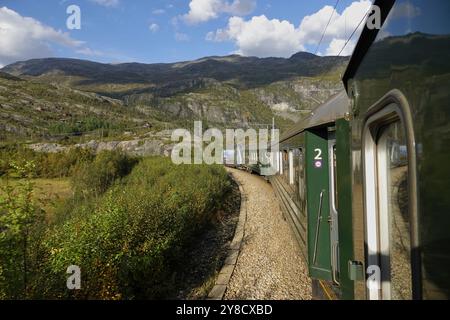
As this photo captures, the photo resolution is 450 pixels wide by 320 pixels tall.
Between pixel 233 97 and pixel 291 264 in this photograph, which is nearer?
pixel 291 264

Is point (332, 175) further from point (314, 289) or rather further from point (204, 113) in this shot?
point (204, 113)

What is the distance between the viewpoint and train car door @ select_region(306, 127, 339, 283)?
5.29m

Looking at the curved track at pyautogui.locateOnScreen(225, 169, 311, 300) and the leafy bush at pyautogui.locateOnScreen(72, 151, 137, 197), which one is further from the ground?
the leafy bush at pyautogui.locateOnScreen(72, 151, 137, 197)

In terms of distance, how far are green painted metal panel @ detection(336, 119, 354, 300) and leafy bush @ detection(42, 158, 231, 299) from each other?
3114 millimetres

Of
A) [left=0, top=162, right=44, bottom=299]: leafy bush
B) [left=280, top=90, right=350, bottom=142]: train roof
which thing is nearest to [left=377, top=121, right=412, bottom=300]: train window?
[left=280, top=90, right=350, bottom=142]: train roof

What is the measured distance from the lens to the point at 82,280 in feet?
15.5

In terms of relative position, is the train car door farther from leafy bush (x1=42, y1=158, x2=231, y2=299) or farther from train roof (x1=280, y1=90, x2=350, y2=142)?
leafy bush (x1=42, y1=158, x2=231, y2=299)

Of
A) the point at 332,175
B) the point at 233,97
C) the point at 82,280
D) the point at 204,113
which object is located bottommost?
the point at 82,280

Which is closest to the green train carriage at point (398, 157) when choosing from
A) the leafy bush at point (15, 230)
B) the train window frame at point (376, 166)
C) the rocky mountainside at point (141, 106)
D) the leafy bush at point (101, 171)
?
the train window frame at point (376, 166)

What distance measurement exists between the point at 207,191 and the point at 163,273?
586cm

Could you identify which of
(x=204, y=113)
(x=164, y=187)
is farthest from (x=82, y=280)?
(x=204, y=113)

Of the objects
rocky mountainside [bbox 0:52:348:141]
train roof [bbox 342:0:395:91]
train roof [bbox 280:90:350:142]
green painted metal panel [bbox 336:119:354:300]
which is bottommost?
green painted metal panel [bbox 336:119:354:300]

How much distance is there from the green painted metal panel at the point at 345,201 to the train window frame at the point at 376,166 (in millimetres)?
684
